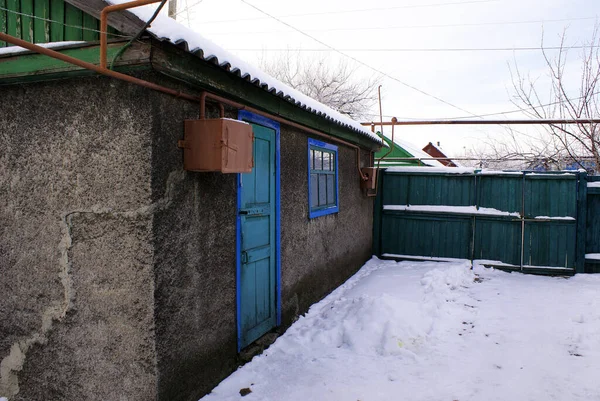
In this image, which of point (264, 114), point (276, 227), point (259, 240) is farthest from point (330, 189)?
point (264, 114)

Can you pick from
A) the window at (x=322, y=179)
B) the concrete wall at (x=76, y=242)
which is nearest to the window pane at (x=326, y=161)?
the window at (x=322, y=179)

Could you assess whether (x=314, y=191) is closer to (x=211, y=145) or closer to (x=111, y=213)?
(x=211, y=145)

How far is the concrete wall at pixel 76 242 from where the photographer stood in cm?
283

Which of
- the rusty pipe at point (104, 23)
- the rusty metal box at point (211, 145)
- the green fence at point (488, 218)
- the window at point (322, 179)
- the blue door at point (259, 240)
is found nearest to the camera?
the rusty pipe at point (104, 23)

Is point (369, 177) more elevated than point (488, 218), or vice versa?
point (369, 177)

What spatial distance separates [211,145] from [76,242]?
115cm

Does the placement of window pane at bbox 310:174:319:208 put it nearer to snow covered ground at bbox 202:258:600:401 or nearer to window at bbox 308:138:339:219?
window at bbox 308:138:339:219

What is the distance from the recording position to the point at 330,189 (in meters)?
6.58

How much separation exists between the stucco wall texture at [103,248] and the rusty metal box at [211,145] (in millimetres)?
77

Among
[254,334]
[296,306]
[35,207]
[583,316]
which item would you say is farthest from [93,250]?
[583,316]

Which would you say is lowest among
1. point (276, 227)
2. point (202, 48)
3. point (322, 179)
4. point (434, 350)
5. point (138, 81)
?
point (434, 350)

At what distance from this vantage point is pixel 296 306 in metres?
5.17

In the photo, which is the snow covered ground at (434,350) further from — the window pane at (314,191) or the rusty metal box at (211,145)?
the rusty metal box at (211,145)

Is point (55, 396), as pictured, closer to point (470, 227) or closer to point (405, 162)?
point (470, 227)
